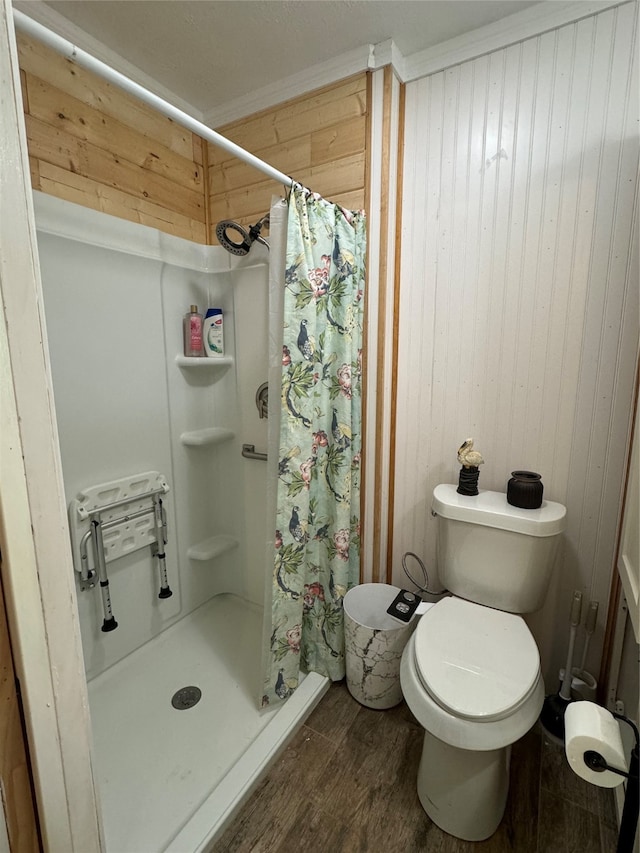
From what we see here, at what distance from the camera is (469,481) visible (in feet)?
4.66

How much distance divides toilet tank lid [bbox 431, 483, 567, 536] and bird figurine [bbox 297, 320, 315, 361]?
2.27 feet

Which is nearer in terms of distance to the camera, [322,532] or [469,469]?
[469,469]

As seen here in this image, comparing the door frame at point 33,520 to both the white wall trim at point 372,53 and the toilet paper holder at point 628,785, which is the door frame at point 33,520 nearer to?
the toilet paper holder at point 628,785

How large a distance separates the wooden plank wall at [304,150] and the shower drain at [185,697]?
6.63 ft

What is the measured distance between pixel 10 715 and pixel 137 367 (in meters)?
1.31

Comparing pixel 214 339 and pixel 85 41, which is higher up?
pixel 85 41

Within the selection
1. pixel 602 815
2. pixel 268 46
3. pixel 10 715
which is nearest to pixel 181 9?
pixel 268 46

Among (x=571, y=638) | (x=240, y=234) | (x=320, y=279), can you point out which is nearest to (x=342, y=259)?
(x=320, y=279)

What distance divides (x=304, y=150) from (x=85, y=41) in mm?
828

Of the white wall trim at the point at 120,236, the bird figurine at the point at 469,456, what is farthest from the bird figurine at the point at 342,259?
the bird figurine at the point at 469,456

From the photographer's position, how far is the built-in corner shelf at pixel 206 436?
6.11 ft

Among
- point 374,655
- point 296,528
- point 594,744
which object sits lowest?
point 374,655

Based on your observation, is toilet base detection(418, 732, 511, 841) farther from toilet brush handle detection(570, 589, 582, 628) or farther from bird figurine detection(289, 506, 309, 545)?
bird figurine detection(289, 506, 309, 545)

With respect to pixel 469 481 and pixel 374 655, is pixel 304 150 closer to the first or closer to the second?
pixel 469 481
